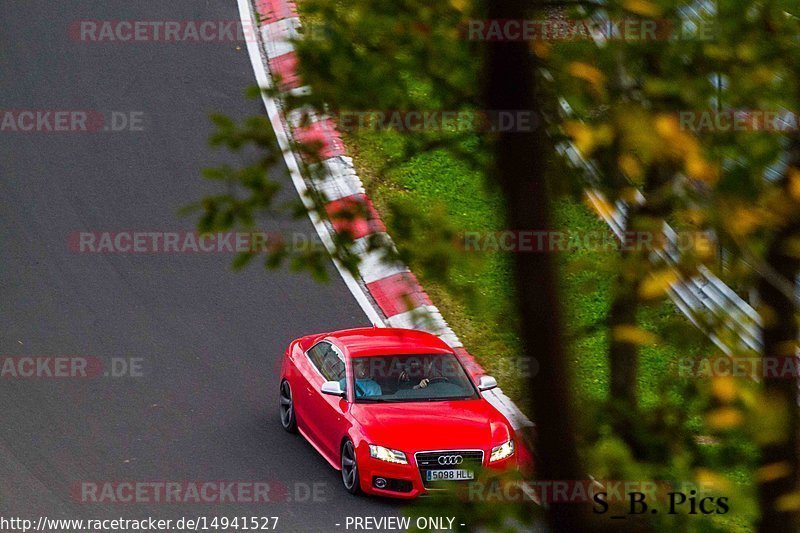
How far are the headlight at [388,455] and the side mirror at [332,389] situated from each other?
80cm

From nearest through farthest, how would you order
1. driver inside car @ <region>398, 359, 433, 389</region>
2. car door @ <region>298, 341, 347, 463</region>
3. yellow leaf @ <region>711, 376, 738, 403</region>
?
1. yellow leaf @ <region>711, 376, 738, 403</region>
2. car door @ <region>298, 341, 347, 463</region>
3. driver inside car @ <region>398, 359, 433, 389</region>

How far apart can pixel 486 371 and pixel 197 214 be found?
5.32 m

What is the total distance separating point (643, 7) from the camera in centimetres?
278

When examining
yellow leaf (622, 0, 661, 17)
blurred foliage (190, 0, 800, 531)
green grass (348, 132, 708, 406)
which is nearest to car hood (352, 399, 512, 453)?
green grass (348, 132, 708, 406)

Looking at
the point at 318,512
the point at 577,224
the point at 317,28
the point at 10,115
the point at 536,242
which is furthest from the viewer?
the point at 10,115

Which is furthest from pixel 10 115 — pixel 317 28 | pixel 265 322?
pixel 317 28

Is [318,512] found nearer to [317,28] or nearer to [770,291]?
[317,28]

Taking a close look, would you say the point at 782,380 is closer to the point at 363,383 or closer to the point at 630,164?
the point at 630,164

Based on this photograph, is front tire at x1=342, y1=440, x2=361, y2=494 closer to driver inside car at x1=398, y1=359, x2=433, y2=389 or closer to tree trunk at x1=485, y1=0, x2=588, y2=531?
driver inside car at x1=398, y1=359, x2=433, y2=389

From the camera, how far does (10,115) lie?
17.8 metres

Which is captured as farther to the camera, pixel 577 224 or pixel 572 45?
pixel 577 224

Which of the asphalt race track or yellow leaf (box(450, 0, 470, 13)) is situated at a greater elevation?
yellow leaf (box(450, 0, 470, 13))

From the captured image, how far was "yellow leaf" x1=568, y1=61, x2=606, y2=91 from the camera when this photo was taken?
298 cm

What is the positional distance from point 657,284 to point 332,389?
872 cm
